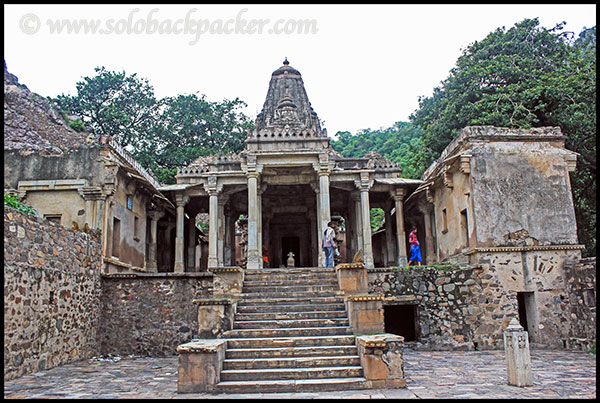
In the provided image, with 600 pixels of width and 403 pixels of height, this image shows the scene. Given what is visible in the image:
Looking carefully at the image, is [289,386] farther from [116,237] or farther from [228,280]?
[116,237]

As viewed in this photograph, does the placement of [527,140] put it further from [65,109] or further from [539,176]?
[65,109]

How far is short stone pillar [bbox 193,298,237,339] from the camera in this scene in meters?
9.39


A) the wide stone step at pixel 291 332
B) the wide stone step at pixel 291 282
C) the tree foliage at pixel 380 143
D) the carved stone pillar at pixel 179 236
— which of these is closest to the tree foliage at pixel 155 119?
the tree foliage at pixel 380 143

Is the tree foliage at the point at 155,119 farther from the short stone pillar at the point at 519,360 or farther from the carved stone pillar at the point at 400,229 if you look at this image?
the short stone pillar at the point at 519,360

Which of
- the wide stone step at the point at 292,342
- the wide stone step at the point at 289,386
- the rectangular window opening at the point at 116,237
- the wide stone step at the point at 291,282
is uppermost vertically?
the rectangular window opening at the point at 116,237

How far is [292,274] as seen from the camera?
12406 millimetres

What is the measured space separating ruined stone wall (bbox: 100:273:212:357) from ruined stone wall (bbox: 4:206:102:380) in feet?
1.29

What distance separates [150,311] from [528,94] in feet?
51.8

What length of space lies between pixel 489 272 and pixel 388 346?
6836 mm

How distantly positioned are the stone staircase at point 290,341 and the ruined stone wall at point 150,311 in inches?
107

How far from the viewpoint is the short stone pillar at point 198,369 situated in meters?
7.62

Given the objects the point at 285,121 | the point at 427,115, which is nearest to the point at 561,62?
the point at 427,115

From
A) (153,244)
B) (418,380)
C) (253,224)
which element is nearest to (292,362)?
(418,380)

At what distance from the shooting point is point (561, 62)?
2089cm
